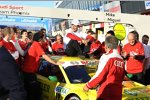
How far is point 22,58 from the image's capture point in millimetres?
8883

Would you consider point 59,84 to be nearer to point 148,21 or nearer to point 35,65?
point 35,65

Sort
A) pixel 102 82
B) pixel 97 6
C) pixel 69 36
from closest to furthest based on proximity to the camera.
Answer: pixel 102 82, pixel 69 36, pixel 97 6

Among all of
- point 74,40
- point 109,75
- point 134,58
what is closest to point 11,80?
point 109,75

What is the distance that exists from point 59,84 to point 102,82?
9.10 feet

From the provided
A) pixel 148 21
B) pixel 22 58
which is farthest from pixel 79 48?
pixel 148 21

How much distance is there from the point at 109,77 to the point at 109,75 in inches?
1.2

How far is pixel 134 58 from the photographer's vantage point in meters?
10.3

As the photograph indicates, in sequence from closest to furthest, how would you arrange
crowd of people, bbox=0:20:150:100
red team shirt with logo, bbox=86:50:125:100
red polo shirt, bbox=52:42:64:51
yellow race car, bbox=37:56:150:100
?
crowd of people, bbox=0:20:150:100 < red team shirt with logo, bbox=86:50:125:100 < yellow race car, bbox=37:56:150:100 < red polo shirt, bbox=52:42:64:51

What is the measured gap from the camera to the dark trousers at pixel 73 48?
398 inches

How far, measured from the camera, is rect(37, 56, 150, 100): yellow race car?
8.29 m

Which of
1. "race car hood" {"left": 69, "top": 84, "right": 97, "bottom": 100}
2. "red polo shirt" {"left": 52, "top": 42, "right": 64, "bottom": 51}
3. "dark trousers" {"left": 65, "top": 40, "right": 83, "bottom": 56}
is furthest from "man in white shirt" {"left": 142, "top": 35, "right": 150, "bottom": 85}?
"race car hood" {"left": 69, "top": 84, "right": 97, "bottom": 100}

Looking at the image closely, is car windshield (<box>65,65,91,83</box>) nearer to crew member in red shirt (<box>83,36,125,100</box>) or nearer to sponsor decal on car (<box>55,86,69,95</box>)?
sponsor decal on car (<box>55,86,69,95</box>)

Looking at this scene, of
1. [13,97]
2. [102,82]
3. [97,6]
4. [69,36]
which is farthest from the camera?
[97,6]

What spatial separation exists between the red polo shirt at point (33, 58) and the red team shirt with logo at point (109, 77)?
258 cm
